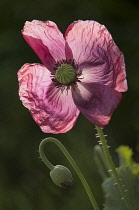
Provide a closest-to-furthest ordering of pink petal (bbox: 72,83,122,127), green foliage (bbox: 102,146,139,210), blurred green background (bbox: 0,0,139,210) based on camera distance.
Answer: pink petal (bbox: 72,83,122,127) → green foliage (bbox: 102,146,139,210) → blurred green background (bbox: 0,0,139,210)

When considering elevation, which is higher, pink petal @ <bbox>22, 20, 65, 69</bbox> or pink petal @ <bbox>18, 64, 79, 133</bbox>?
pink petal @ <bbox>22, 20, 65, 69</bbox>

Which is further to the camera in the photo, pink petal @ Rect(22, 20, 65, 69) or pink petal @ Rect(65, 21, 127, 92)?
pink petal @ Rect(22, 20, 65, 69)

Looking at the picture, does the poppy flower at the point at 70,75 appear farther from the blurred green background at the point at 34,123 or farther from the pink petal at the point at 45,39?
the blurred green background at the point at 34,123

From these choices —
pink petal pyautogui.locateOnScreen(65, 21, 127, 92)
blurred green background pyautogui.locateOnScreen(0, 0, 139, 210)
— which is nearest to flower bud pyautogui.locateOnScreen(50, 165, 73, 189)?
pink petal pyautogui.locateOnScreen(65, 21, 127, 92)

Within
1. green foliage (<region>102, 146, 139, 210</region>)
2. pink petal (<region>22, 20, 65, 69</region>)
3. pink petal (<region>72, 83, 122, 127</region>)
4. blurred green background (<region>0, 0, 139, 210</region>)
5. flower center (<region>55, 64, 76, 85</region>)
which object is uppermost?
pink petal (<region>22, 20, 65, 69</region>)

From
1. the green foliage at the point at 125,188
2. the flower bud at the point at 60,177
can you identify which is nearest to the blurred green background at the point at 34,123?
the green foliage at the point at 125,188

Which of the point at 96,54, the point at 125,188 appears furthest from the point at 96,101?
the point at 125,188

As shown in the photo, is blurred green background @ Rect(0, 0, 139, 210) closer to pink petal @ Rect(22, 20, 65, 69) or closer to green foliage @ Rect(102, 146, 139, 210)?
green foliage @ Rect(102, 146, 139, 210)

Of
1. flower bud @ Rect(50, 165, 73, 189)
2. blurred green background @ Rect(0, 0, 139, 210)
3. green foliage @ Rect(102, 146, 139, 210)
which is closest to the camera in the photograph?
flower bud @ Rect(50, 165, 73, 189)
